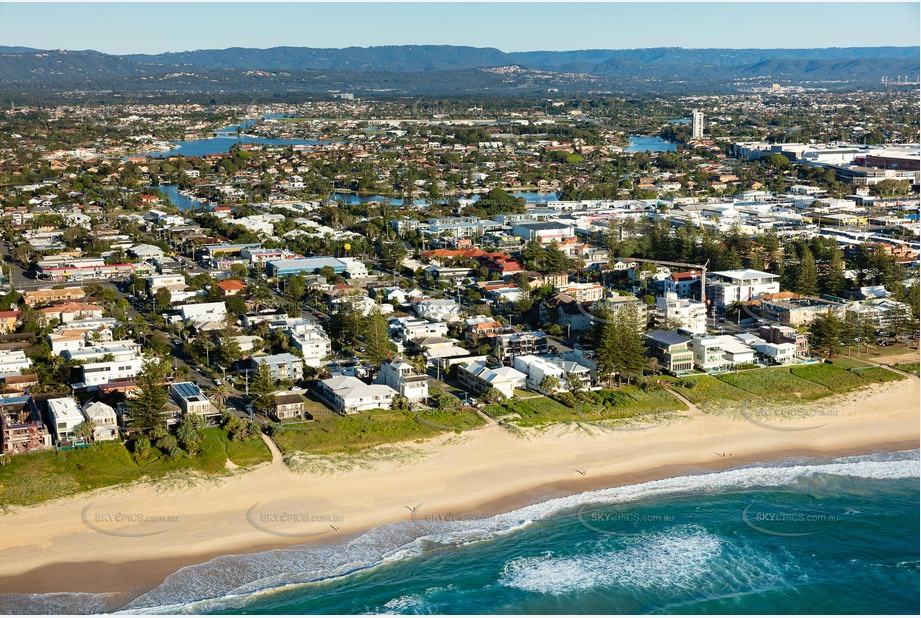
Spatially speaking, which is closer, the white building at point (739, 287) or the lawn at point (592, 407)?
the lawn at point (592, 407)

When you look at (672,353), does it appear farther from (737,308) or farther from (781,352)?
(737,308)

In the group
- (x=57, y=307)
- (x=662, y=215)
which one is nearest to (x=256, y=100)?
(x=662, y=215)

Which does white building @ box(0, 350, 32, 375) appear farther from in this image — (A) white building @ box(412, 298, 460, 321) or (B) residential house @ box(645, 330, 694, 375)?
(B) residential house @ box(645, 330, 694, 375)

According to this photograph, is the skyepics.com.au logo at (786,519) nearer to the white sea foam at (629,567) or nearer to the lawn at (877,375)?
the white sea foam at (629,567)

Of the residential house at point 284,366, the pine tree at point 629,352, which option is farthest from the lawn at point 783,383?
the residential house at point 284,366

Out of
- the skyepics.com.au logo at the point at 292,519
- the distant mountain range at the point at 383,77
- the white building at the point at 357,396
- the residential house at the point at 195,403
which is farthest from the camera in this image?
the distant mountain range at the point at 383,77

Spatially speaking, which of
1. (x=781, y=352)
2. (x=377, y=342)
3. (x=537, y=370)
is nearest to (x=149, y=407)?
(x=377, y=342)
